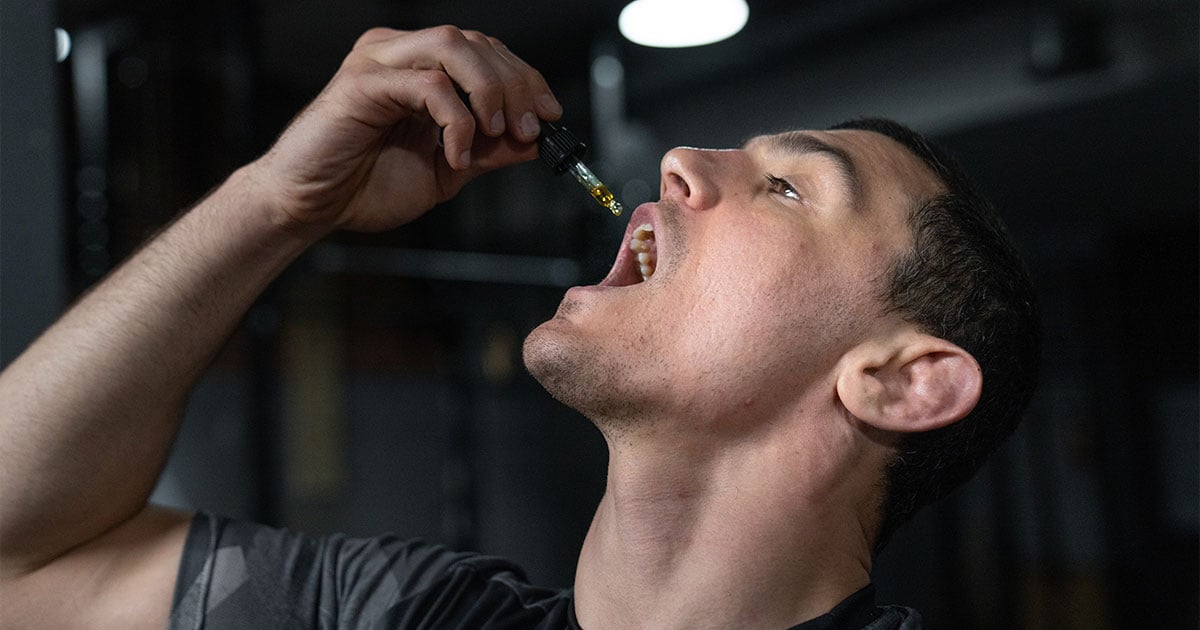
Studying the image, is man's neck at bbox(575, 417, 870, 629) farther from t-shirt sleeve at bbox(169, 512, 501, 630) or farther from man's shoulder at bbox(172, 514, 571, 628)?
t-shirt sleeve at bbox(169, 512, 501, 630)

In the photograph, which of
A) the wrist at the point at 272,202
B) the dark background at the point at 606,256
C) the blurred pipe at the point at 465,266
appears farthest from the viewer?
the blurred pipe at the point at 465,266

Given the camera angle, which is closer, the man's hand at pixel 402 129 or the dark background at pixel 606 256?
the man's hand at pixel 402 129

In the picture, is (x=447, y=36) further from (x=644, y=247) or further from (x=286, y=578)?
(x=286, y=578)

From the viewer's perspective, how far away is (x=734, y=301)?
1.14 metres

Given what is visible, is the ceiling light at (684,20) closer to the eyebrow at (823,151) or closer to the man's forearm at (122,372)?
the eyebrow at (823,151)

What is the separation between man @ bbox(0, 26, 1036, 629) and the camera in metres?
1.14

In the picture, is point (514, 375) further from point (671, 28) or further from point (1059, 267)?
point (1059, 267)

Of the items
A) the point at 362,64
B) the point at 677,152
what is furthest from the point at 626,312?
the point at 362,64

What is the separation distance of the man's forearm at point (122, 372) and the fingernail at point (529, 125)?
304 mm

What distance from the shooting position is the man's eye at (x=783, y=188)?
1217mm

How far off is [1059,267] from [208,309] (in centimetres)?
228

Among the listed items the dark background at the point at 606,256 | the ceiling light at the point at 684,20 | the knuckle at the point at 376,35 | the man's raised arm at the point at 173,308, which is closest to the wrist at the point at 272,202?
the man's raised arm at the point at 173,308

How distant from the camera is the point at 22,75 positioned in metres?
1.39

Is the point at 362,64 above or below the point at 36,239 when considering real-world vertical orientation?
above
